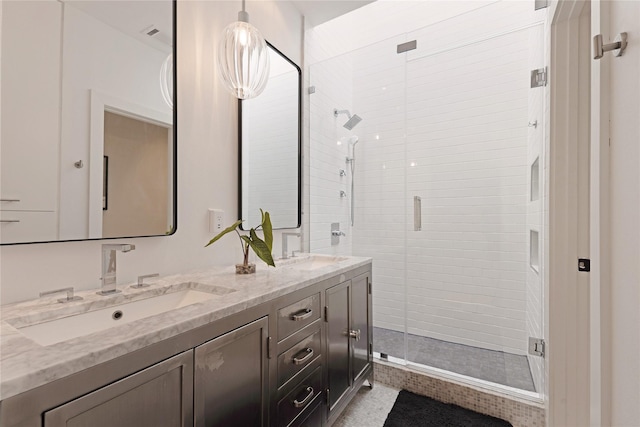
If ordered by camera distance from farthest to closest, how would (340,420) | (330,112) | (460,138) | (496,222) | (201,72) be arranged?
1. (330,112)
2. (460,138)
3. (496,222)
4. (340,420)
5. (201,72)

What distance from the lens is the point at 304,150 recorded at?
2.45 metres

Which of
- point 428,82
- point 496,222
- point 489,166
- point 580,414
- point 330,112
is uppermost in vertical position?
point 428,82

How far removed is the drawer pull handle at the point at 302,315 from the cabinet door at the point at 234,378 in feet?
0.57

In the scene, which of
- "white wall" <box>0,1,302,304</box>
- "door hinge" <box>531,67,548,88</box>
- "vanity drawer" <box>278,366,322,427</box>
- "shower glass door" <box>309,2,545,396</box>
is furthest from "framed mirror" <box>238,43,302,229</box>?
"door hinge" <box>531,67,548,88</box>

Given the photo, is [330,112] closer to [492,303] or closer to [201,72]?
[201,72]

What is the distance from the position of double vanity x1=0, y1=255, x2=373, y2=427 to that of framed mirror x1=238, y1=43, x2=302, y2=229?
1.82ft

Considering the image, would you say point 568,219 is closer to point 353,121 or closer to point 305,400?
point 305,400

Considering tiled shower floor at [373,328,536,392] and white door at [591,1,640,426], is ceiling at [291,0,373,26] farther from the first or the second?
tiled shower floor at [373,328,536,392]

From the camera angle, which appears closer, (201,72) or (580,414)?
(580,414)

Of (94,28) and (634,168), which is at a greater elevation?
(94,28)

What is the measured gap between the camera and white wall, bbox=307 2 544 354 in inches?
94.4

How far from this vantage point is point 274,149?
213cm

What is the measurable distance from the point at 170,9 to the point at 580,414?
2.59 metres

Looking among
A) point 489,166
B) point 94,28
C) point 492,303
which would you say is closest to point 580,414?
point 492,303
